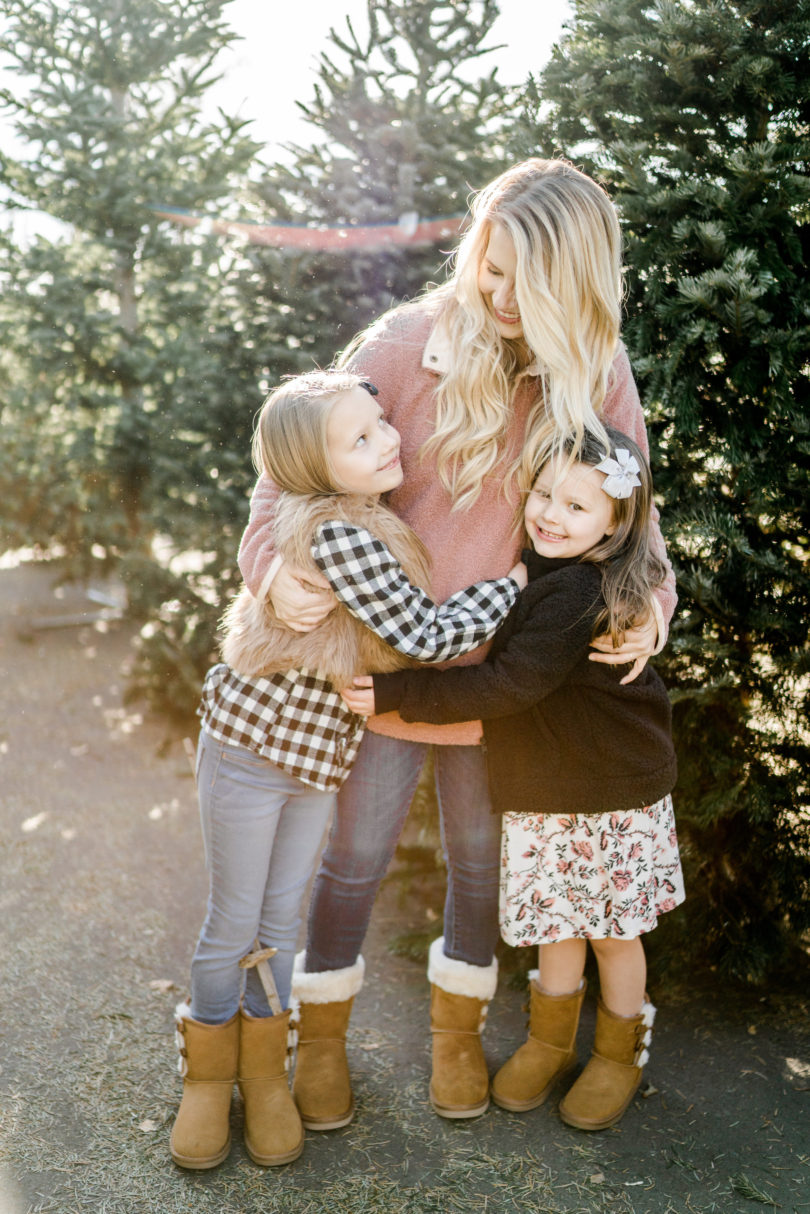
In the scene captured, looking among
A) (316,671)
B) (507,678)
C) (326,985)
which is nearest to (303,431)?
(316,671)

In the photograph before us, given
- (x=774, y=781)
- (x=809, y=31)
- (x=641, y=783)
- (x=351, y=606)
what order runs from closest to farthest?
(x=351, y=606) → (x=641, y=783) → (x=809, y=31) → (x=774, y=781)

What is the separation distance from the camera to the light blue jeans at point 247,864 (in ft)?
7.39

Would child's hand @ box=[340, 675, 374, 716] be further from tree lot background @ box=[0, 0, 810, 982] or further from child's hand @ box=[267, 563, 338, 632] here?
tree lot background @ box=[0, 0, 810, 982]

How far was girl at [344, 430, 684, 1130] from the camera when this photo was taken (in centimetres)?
220

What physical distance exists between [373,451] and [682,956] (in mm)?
1868

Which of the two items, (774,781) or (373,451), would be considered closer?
(373,451)

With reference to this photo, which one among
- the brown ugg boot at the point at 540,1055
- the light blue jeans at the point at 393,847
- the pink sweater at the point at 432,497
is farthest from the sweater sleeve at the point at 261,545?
the brown ugg boot at the point at 540,1055

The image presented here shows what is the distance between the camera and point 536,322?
215 centimetres

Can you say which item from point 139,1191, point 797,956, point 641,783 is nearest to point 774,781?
point 641,783

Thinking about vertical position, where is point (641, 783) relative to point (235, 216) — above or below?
below

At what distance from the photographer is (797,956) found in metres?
3.19

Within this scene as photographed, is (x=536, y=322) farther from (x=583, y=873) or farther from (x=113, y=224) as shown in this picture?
(x=113, y=224)

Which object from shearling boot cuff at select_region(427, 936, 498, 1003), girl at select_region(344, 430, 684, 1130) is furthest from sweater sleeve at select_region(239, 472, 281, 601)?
shearling boot cuff at select_region(427, 936, 498, 1003)

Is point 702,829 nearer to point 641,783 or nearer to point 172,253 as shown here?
point 641,783
